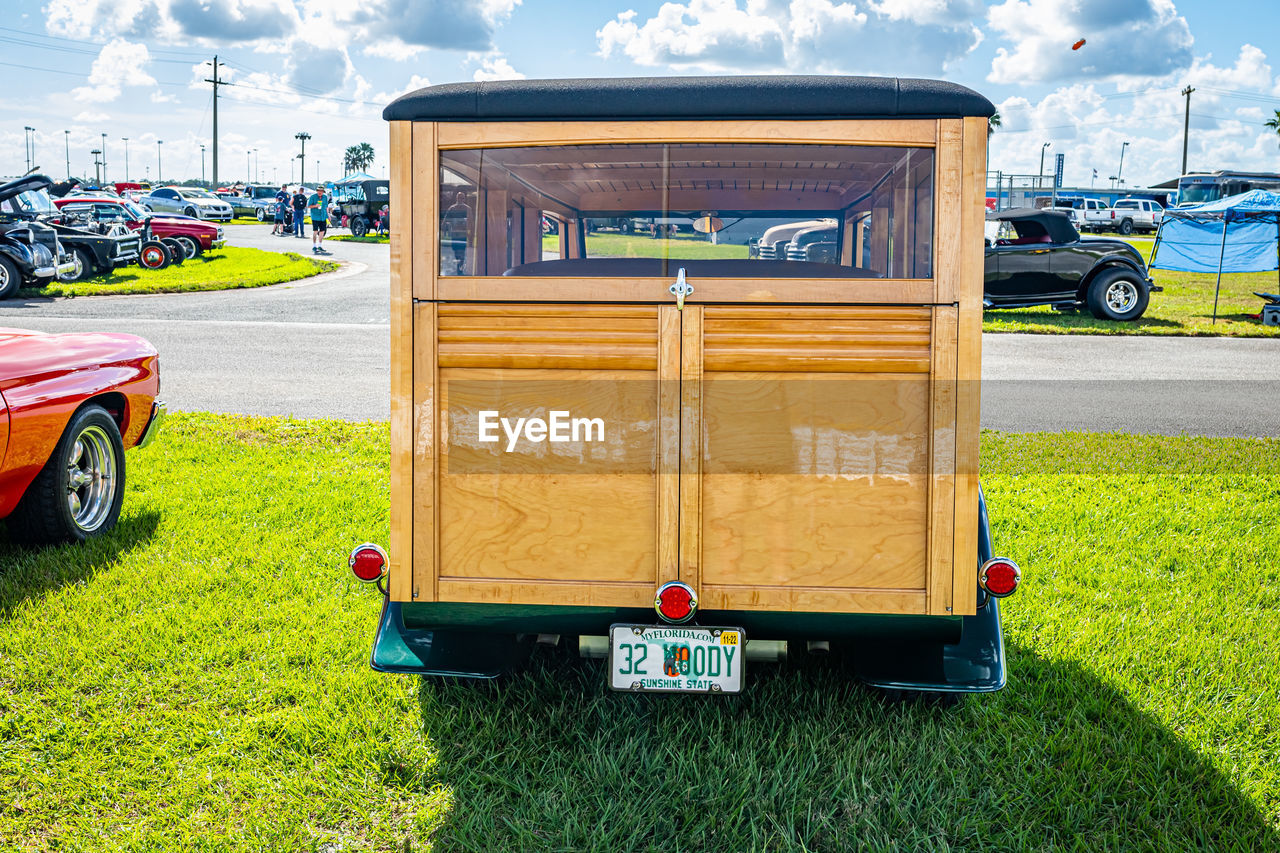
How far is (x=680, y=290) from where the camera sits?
304 centimetres

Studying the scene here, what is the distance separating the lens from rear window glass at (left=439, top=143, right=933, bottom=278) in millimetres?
3111

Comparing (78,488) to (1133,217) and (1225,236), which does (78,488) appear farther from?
(1133,217)

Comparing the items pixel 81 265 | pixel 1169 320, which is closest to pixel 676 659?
pixel 1169 320

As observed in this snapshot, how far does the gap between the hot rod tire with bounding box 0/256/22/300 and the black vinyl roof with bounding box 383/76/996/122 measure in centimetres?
1672

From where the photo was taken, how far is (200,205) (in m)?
43.1

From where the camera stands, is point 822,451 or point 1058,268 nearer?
point 822,451

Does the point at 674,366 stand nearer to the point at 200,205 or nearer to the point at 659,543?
the point at 659,543

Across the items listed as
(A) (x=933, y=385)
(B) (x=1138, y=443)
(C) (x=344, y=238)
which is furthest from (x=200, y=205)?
(A) (x=933, y=385)

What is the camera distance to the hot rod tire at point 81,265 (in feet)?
62.3

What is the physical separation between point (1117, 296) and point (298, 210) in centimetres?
2827

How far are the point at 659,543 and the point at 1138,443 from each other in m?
6.23

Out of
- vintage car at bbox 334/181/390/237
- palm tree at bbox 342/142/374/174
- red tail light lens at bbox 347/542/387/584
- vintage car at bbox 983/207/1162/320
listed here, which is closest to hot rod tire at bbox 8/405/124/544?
red tail light lens at bbox 347/542/387/584

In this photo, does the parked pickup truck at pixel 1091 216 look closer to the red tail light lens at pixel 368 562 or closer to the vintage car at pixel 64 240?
the vintage car at pixel 64 240

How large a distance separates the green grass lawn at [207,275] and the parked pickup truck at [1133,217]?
4096 cm
